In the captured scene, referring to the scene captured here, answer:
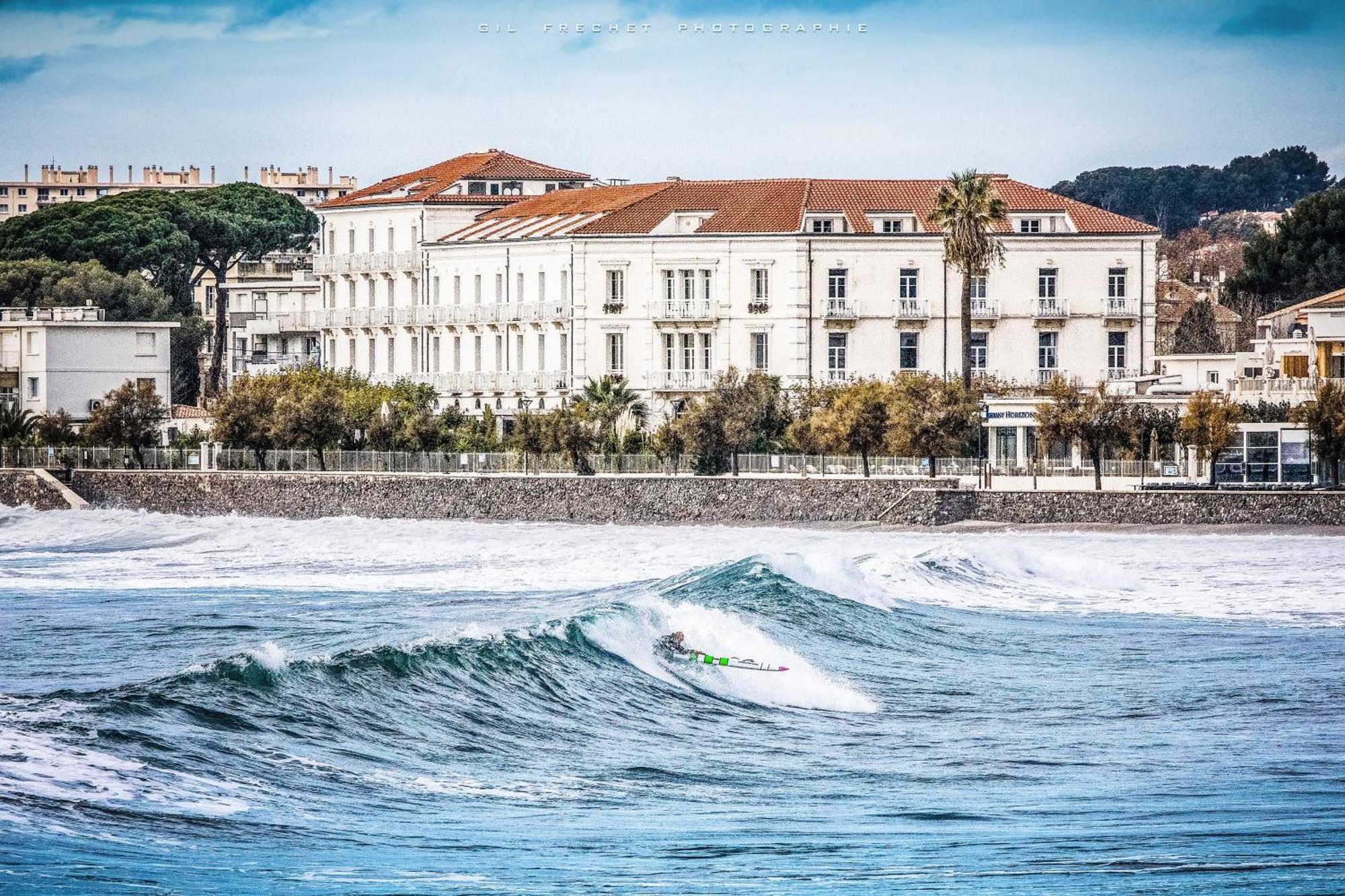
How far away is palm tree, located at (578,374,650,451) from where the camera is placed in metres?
75.1

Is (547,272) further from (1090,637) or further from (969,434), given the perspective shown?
(1090,637)

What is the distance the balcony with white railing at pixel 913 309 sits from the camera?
79562 millimetres

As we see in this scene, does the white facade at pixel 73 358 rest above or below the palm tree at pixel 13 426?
above

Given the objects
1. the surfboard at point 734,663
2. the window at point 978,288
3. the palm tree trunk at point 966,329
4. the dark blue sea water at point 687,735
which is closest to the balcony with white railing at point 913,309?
the window at point 978,288

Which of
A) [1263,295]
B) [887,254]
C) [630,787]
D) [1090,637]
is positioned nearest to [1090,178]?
[1263,295]

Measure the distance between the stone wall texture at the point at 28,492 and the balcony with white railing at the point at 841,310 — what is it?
84.3 ft

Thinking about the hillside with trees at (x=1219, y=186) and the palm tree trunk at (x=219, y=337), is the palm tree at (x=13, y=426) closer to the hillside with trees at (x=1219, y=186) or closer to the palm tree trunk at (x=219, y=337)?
the palm tree trunk at (x=219, y=337)

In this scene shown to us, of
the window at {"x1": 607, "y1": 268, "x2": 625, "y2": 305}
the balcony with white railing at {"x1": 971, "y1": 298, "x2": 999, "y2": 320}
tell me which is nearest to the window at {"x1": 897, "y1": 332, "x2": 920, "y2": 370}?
the balcony with white railing at {"x1": 971, "y1": 298, "x2": 999, "y2": 320}

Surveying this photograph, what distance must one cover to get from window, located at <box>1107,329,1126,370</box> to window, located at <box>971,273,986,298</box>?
176 inches

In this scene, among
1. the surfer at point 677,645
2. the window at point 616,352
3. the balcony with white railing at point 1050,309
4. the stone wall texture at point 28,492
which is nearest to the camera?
the surfer at point 677,645

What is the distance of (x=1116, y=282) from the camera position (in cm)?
8062

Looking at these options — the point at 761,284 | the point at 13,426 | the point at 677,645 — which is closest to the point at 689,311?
the point at 761,284

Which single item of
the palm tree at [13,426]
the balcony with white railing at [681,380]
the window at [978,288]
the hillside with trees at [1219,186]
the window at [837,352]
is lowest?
the palm tree at [13,426]

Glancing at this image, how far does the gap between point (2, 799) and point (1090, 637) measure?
64.6 feet
